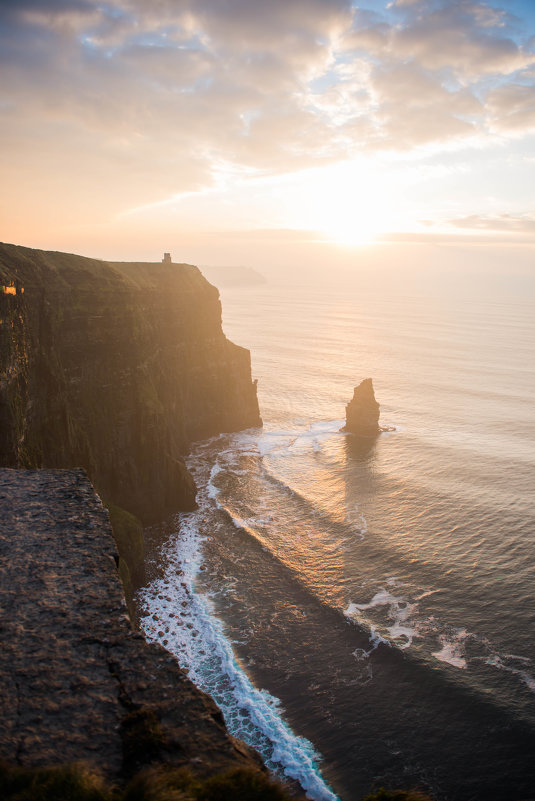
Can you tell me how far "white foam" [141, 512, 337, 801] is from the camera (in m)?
25.7

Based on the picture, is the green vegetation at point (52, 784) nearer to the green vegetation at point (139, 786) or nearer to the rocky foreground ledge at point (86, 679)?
the green vegetation at point (139, 786)

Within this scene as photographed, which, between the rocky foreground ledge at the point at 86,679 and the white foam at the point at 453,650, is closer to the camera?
the rocky foreground ledge at the point at 86,679

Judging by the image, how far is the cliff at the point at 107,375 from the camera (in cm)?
3152

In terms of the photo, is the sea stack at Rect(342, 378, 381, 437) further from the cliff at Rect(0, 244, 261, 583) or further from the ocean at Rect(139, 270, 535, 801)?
the cliff at Rect(0, 244, 261, 583)

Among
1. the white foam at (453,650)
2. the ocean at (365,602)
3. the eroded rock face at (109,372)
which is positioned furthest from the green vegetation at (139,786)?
the white foam at (453,650)

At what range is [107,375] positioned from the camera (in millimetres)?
46094

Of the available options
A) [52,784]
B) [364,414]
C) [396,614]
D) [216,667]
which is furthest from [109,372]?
[364,414]

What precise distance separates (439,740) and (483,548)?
21923 mm

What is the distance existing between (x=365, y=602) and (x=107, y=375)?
31.4 meters

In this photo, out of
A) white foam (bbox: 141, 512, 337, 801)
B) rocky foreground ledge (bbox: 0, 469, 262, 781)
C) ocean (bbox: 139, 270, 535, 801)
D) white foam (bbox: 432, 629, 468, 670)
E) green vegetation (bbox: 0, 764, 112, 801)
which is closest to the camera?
green vegetation (bbox: 0, 764, 112, 801)

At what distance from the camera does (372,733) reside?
2703 centimetres

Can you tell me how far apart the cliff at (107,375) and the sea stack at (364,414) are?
972 inches

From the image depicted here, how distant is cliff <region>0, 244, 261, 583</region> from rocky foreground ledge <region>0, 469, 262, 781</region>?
13.0 m

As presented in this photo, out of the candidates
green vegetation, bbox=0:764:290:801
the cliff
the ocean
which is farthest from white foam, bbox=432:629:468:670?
green vegetation, bbox=0:764:290:801
